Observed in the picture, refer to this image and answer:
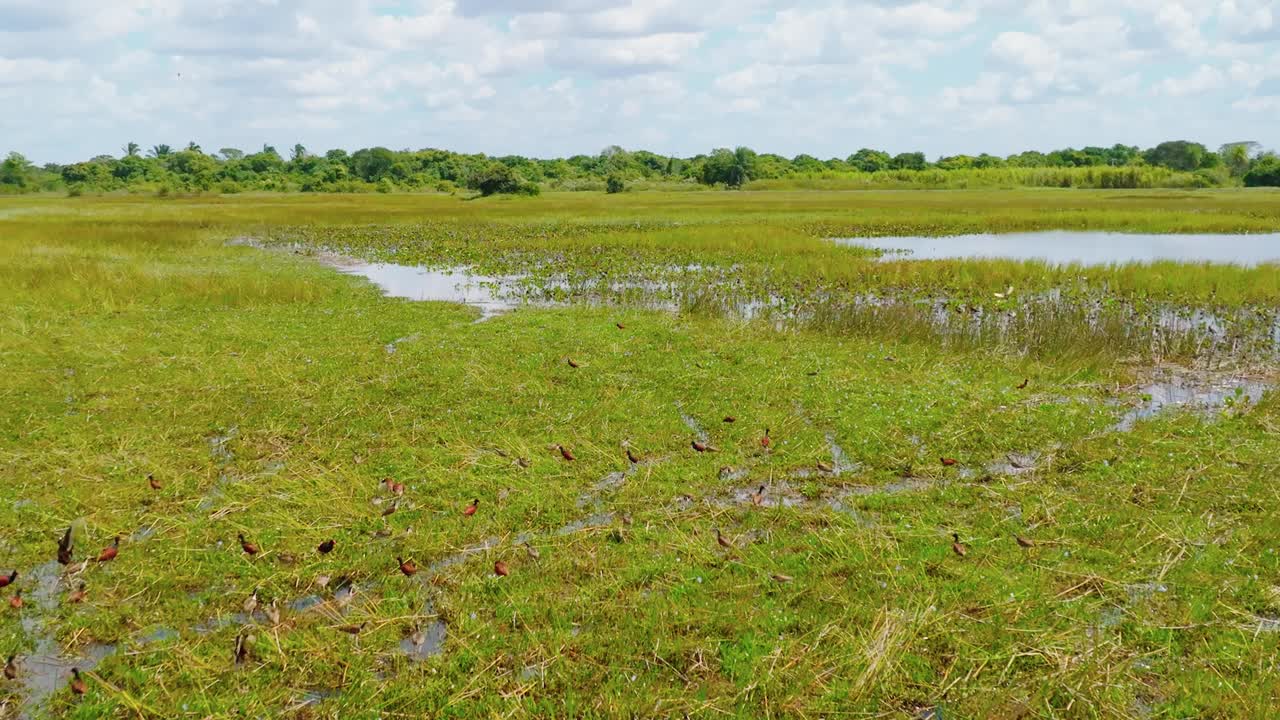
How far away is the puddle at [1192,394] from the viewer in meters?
11.5

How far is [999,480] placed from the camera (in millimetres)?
8938

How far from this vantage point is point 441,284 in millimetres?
24672

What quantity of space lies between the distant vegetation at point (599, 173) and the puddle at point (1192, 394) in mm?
74405

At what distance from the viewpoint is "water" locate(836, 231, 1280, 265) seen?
2853 cm

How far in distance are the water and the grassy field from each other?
15.3 m

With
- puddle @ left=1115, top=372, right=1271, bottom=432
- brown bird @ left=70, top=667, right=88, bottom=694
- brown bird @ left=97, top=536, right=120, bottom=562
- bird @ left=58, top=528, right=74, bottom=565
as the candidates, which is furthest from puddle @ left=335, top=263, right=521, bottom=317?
brown bird @ left=70, top=667, right=88, bottom=694

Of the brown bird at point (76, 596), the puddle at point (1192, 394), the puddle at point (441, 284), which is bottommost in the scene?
the brown bird at point (76, 596)

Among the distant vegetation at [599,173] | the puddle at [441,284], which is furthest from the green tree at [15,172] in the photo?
the puddle at [441,284]

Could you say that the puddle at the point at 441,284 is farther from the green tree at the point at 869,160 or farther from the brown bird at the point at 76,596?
the green tree at the point at 869,160

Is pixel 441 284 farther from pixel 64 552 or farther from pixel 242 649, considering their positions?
pixel 242 649

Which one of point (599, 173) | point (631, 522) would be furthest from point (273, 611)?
point (599, 173)

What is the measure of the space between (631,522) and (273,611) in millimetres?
3251

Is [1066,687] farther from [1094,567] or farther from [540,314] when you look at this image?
A: [540,314]

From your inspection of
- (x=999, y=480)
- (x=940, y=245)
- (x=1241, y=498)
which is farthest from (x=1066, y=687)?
(x=940, y=245)
